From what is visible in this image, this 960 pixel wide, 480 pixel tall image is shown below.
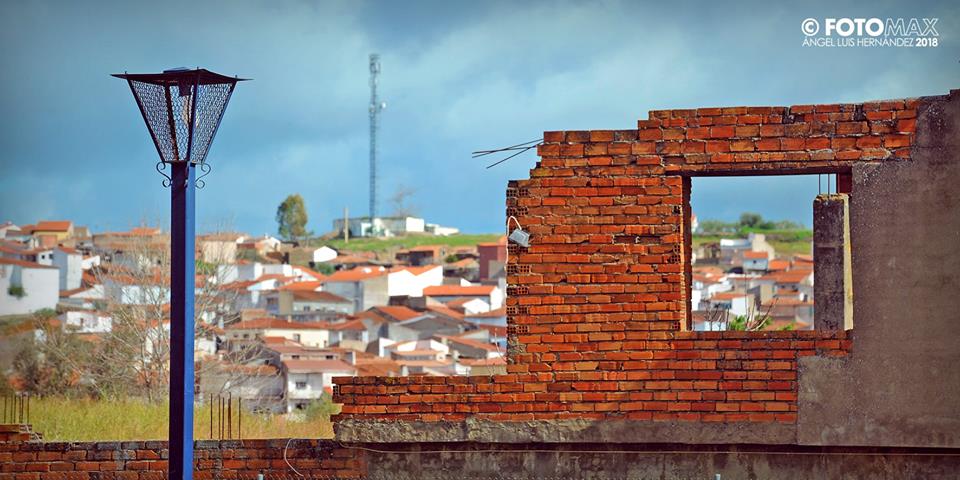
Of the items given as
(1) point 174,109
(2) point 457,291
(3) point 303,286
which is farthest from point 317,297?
(1) point 174,109

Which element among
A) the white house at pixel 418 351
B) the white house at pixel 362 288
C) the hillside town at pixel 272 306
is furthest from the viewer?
the white house at pixel 362 288

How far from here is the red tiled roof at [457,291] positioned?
3159 inches

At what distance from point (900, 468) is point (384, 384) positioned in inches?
140

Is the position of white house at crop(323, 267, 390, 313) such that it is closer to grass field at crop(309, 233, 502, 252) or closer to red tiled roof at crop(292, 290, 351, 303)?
red tiled roof at crop(292, 290, 351, 303)

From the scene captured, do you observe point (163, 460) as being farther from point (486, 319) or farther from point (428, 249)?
point (428, 249)

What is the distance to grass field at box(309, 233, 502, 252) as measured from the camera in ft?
395

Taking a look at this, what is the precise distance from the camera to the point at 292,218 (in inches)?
5113

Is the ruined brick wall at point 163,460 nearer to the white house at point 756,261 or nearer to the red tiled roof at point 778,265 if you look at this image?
the red tiled roof at point 778,265

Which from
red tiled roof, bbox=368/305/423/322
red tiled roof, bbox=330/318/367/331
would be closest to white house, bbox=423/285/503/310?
red tiled roof, bbox=368/305/423/322

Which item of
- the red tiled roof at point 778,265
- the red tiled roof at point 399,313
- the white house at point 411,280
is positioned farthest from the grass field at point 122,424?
the red tiled roof at point 778,265

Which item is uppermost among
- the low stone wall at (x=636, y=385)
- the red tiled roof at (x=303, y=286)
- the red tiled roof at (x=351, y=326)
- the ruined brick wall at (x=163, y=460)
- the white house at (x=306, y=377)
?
the red tiled roof at (x=303, y=286)

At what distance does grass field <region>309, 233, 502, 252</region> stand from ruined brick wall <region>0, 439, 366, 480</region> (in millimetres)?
108168

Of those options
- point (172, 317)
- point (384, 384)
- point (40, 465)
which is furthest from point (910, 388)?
point (40, 465)

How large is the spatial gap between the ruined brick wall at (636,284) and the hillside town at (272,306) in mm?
521
